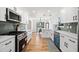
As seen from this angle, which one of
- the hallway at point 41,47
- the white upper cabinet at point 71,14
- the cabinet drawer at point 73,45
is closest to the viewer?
the cabinet drawer at point 73,45

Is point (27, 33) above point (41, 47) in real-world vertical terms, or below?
above

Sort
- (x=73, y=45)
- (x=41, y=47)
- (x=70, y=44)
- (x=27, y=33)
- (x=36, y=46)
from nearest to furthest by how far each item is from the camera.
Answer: (x=73, y=45), (x=70, y=44), (x=41, y=47), (x=36, y=46), (x=27, y=33)

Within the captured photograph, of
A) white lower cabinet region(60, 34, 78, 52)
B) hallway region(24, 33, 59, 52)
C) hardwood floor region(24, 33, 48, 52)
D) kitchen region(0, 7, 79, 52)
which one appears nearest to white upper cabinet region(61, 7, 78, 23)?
kitchen region(0, 7, 79, 52)

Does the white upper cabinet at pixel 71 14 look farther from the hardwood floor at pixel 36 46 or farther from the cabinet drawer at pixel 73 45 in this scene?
the hardwood floor at pixel 36 46

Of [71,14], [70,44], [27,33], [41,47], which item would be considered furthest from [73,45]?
[27,33]

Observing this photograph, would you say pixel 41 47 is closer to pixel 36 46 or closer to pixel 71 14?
pixel 36 46

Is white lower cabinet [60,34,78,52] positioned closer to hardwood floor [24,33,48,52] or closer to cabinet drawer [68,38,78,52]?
Answer: cabinet drawer [68,38,78,52]

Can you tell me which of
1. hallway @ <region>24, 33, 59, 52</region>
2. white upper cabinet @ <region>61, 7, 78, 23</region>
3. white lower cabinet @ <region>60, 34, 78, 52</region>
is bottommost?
hallway @ <region>24, 33, 59, 52</region>

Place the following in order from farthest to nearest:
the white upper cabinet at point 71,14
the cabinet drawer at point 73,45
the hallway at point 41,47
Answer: the hallway at point 41,47, the white upper cabinet at point 71,14, the cabinet drawer at point 73,45

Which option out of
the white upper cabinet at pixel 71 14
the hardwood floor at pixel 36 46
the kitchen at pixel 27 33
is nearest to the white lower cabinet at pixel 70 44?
the kitchen at pixel 27 33

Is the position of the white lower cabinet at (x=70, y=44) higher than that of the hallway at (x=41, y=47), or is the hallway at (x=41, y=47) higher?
the white lower cabinet at (x=70, y=44)
